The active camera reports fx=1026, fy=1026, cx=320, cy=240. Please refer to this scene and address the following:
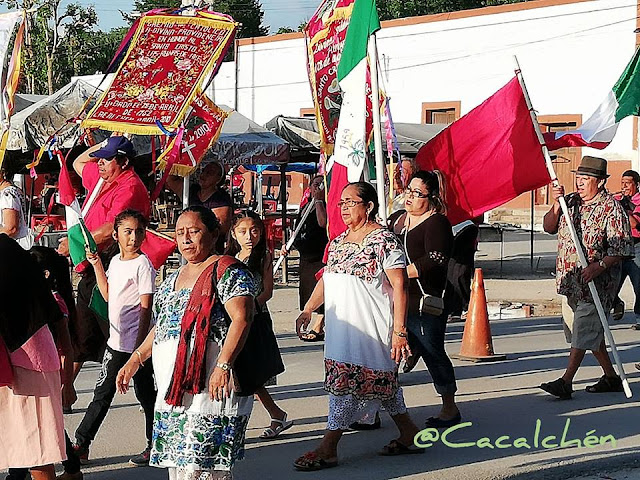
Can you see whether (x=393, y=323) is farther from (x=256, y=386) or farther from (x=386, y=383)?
(x=256, y=386)

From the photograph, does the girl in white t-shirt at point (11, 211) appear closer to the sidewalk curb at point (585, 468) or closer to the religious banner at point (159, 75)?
the religious banner at point (159, 75)

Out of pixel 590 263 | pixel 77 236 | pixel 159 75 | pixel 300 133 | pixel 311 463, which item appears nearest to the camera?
pixel 311 463

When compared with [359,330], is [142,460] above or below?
below

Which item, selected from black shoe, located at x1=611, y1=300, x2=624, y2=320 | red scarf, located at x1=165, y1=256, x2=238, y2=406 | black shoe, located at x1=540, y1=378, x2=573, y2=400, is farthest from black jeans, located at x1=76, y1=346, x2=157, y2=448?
black shoe, located at x1=611, y1=300, x2=624, y2=320

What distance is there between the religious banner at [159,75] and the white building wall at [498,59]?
960 inches

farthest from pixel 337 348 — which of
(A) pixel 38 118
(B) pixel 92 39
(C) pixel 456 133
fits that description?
(B) pixel 92 39

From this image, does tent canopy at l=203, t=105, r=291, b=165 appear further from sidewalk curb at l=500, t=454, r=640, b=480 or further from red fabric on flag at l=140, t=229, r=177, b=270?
sidewalk curb at l=500, t=454, r=640, b=480

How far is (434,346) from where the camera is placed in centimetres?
753

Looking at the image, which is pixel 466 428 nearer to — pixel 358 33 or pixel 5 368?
pixel 358 33

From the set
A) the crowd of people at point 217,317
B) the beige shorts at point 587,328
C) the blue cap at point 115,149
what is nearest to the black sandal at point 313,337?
the crowd of people at point 217,317

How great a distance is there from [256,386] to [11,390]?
119 centimetres

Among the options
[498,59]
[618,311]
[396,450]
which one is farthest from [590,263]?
[498,59]

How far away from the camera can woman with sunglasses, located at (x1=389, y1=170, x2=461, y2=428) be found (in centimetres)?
742

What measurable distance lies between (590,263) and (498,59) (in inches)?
1129
